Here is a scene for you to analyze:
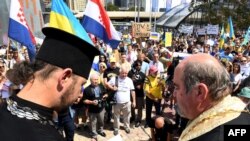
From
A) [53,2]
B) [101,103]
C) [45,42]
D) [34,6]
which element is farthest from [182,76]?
[34,6]

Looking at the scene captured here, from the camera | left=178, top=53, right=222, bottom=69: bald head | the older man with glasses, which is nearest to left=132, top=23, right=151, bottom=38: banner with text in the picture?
the older man with glasses

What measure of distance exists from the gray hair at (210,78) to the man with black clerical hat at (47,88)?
0.52m

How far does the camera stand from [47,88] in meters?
1.47

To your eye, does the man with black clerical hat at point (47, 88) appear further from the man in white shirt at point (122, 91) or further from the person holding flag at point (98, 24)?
the person holding flag at point (98, 24)

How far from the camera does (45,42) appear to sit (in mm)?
1572

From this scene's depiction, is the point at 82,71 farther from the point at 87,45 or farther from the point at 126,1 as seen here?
the point at 126,1

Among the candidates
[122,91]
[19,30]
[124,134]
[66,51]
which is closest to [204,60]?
[66,51]

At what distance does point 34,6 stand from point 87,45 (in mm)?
13938

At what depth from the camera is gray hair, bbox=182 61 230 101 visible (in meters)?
1.73

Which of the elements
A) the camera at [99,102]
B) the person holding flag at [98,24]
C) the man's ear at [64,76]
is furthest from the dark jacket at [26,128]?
the person holding flag at [98,24]

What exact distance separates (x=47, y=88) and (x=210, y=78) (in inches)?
31.6

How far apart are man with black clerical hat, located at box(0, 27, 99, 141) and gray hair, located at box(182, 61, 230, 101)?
52 centimetres

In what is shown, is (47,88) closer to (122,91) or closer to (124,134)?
(122,91)

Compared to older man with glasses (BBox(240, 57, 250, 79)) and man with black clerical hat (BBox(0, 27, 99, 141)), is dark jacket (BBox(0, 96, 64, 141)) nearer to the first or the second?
man with black clerical hat (BBox(0, 27, 99, 141))
